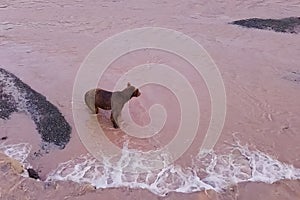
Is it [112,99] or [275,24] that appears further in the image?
[275,24]

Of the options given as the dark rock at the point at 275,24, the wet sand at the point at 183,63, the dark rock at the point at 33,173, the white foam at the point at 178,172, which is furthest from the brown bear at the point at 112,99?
the dark rock at the point at 275,24

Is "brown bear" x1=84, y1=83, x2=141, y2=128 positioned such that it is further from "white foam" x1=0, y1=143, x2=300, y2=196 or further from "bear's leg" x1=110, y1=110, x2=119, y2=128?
"white foam" x1=0, y1=143, x2=300, y2=196

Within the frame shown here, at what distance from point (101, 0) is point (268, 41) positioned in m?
5.02

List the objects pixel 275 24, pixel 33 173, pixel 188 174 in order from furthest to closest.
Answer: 1. pixel 275 24
2. pixel 188 174
3. pixel 33 173

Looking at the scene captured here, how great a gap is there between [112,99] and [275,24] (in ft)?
18.7

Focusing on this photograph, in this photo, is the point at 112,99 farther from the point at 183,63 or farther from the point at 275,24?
the point at 275,24

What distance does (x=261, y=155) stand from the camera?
19.0ft

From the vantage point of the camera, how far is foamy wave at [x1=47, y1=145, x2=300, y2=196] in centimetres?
519

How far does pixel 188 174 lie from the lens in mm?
5395

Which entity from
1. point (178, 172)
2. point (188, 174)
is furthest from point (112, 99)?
point (188, 174)

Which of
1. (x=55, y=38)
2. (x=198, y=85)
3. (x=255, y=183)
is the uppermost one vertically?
(x=55, y=38)

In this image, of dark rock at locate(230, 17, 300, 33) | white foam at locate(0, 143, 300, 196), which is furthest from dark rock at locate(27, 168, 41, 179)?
dark rock at locate(230, 17, 300, 33)

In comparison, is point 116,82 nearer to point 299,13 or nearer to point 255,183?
point 255,183

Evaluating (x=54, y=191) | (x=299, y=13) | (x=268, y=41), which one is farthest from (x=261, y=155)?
(x=299, y=13)
